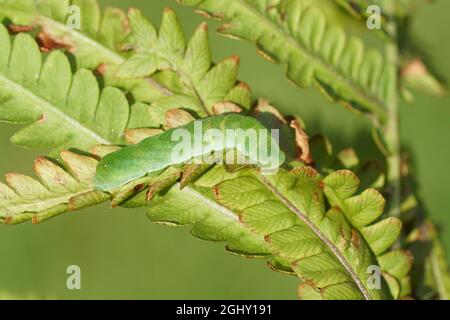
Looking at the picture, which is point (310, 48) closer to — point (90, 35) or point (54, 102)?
point (90, 35)

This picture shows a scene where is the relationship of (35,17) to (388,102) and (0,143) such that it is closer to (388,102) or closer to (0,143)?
(388,102)

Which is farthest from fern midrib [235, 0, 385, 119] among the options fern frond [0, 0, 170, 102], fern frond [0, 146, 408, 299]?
fern frond [0, 146, 408, 299]

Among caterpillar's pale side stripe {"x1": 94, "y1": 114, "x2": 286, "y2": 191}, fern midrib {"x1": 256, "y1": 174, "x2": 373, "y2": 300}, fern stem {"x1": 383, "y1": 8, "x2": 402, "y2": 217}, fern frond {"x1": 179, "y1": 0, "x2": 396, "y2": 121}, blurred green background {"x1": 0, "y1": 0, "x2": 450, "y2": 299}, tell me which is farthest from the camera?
blurred green background {"x1": 0, "y1": 0, "x2": 450, "y2": 299}

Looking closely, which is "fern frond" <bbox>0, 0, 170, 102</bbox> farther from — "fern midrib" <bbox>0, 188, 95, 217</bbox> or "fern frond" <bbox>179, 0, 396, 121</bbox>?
"fern midrib" <bbox>0, 188, 95, 217</bbox>

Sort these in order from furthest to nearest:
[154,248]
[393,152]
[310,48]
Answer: [154,248], [393,152], [310,48]

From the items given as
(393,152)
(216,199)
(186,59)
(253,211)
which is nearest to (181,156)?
(216,199)
